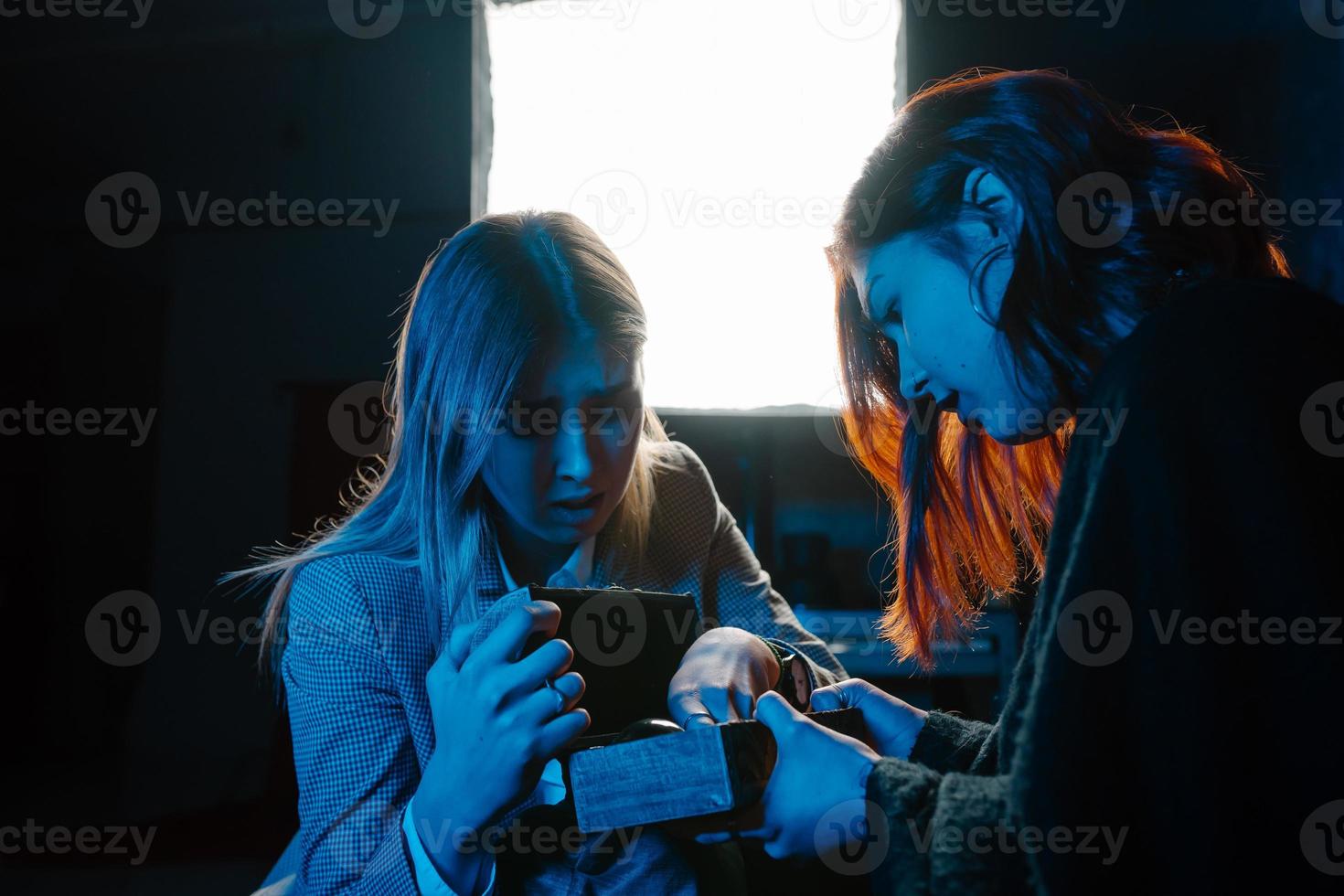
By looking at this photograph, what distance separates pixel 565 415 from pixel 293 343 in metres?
2.08

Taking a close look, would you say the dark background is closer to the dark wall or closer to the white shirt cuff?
the dark wall

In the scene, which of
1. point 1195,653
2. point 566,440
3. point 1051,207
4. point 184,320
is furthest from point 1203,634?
point 184,320

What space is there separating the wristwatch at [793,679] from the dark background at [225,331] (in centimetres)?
83

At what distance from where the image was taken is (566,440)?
107 centimetres

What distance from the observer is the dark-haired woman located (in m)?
0.55

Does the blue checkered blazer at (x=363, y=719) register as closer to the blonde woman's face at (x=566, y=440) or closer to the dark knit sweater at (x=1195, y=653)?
the blonde woman's face at (x=566, y=440)

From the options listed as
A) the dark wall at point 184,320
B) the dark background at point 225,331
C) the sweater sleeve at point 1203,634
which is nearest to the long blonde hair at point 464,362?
the sweater sleeve at point 1203,634

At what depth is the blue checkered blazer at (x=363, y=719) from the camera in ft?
3.09

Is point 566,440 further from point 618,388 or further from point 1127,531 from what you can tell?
point 1127,531

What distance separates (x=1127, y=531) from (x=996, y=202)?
1.28 feet

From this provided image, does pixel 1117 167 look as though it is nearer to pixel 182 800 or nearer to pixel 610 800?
pixel 610 800

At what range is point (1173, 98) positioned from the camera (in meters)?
2.21

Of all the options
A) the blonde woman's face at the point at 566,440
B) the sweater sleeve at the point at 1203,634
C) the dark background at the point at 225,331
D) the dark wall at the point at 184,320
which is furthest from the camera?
the dark wall at the point at 184,320

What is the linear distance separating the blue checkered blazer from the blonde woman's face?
12 cm
